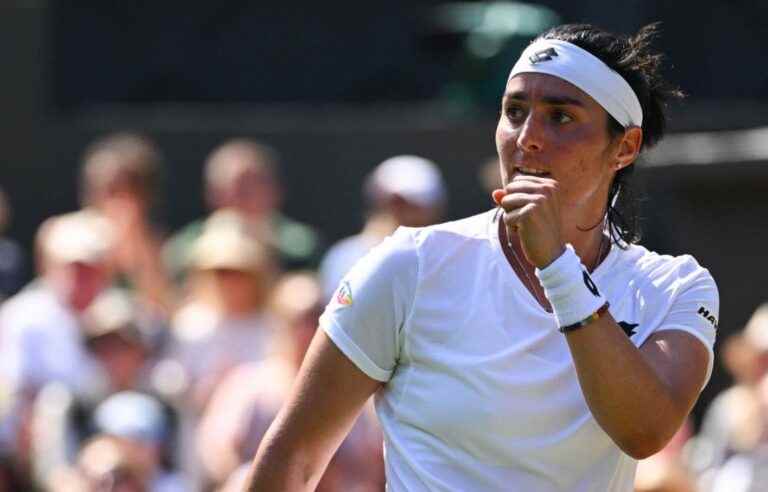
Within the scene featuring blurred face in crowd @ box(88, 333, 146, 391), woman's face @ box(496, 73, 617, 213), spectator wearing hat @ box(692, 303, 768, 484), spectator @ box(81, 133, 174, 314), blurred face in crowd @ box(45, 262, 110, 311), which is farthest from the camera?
spectator @ box(81, 133, 174, 314)

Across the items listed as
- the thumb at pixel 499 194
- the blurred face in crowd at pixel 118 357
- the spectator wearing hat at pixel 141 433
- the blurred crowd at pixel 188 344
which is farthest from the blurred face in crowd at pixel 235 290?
the thumb at pixel 499 194

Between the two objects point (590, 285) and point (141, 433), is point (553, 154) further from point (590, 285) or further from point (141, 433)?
point (141, 433)

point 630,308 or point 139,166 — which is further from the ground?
point 630,308

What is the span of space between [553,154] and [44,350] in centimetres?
435

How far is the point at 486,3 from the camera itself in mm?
9336

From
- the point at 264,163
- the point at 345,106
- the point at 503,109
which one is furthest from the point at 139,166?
the point at 503,109

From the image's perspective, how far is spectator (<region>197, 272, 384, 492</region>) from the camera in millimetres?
5961

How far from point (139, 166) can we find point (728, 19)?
3305 mm

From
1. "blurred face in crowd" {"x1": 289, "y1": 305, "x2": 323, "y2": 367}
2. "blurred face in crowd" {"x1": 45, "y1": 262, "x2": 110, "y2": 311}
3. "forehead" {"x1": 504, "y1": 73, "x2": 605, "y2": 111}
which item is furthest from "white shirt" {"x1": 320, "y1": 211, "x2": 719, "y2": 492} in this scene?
"blurred face in crowd" {"x1": 45, "y1": 262, "x2": 110, "y2": 311}

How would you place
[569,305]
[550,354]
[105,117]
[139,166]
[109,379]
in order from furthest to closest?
[105,117], [139,166], [109,379], [550,354], [569,305]

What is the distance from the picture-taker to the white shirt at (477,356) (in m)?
3.06

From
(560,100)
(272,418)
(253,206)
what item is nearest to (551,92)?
(560,100)

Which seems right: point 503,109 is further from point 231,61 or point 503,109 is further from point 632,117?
point 231,61

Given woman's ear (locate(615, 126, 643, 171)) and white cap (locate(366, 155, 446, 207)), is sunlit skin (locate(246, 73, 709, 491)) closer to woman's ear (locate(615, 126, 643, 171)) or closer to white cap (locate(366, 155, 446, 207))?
woman's ear (locate(615, 126, 643, 171))
